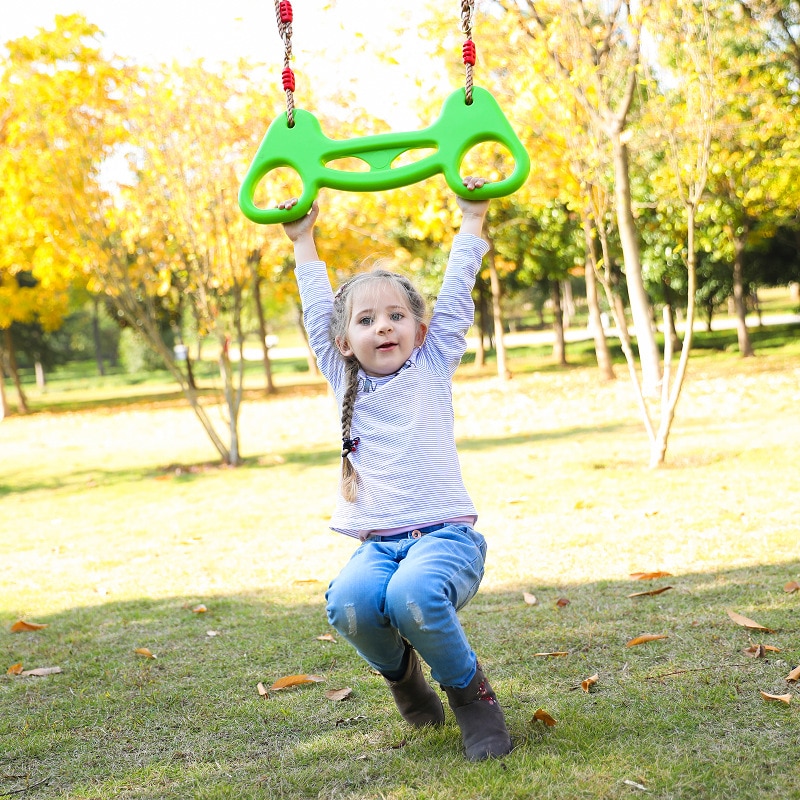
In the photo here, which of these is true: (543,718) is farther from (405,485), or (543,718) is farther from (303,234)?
(303,234)

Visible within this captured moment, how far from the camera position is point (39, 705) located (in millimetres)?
3221

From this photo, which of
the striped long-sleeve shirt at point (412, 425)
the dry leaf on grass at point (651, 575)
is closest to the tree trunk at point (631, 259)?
the dry leaf on grass at point (651, 575)

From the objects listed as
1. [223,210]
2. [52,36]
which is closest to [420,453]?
[223,210]

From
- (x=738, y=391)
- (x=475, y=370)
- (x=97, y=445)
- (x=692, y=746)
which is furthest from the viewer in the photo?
(x=475, y=370)

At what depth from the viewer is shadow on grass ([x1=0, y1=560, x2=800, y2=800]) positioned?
7.82ft

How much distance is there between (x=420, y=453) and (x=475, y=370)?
931 inches

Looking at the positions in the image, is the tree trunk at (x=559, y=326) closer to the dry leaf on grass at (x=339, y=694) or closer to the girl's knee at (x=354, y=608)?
the dry leaf on grass at (x=339, y=694)

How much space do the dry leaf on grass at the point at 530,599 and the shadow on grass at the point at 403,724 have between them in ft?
0.09

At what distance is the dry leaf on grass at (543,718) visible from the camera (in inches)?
105

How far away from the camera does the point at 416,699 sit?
107 inches

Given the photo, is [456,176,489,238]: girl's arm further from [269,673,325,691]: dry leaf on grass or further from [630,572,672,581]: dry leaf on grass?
[630,572,672,581]: dry leaf on grass

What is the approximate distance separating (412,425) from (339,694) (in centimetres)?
105

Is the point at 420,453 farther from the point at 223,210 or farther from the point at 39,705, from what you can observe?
the point at 223,210

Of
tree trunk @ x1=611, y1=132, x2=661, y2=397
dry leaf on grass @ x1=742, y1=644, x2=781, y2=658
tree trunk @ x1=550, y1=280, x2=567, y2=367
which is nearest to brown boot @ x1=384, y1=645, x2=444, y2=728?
dry leaf on grass @ x1=742, y1=644, x2=781, y2=658
